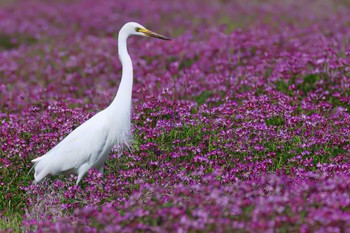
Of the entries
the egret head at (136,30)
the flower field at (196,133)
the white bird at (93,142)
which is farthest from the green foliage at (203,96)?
the white bird at (93,142)

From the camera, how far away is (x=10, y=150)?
291 inches

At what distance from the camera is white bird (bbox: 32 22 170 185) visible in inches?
281

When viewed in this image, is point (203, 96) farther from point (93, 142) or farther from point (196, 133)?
point (93, 142)

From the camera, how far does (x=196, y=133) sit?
786 centimetres

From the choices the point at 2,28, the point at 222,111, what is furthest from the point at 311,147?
the point at 2,28

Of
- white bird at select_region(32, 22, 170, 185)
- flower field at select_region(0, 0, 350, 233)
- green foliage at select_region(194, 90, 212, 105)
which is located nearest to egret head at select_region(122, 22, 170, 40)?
white bird at select_region(32, 22, 170, 185)

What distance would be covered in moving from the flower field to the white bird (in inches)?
7.3

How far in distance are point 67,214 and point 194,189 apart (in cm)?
133

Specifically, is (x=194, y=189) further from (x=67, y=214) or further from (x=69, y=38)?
(x=69, y=38)

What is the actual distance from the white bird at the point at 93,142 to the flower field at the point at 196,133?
0.19 meters

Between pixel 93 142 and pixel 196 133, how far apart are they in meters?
1.36

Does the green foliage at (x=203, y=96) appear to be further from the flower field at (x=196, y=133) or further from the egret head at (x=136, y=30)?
the egret head at (x=136, y=30)

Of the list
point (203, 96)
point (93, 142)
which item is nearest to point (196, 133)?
point (93, 142)

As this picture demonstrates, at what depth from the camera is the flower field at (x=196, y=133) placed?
5.14 meters
